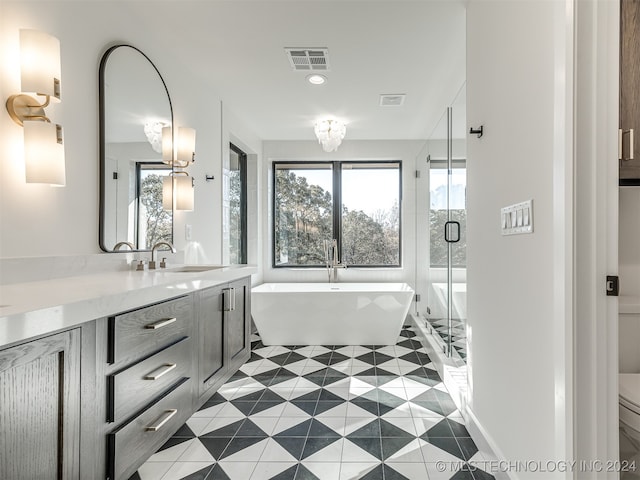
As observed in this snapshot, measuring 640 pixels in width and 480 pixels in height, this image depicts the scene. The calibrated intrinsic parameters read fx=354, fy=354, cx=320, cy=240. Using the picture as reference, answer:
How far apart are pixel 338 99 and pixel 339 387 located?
2.46 meters

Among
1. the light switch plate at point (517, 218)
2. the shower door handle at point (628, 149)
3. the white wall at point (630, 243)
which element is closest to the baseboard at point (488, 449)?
the white wall at point (630, 243)

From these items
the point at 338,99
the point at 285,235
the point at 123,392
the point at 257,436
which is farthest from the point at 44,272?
the point at 285,235

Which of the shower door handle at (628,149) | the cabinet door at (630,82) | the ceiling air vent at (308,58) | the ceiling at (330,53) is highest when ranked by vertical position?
the ceiling at (330,53)

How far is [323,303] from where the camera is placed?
3.49 m

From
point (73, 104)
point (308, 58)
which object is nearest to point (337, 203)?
point (308, 58)

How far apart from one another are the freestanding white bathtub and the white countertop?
1.78 metres

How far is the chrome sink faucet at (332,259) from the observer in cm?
451

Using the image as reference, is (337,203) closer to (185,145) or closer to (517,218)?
(185,145)

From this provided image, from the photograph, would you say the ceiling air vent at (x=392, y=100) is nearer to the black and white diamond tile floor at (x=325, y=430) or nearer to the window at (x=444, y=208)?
the window at (x=444, y=208)

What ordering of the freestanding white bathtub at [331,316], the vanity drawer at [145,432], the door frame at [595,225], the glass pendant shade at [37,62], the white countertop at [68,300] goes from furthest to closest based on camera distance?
the freestanding white bathtub at [331,316] < the glass pendant shade at [37,62] < the vanity drawer at [145,432] < the door frame at [595,225] < the white countertop at [68,300]

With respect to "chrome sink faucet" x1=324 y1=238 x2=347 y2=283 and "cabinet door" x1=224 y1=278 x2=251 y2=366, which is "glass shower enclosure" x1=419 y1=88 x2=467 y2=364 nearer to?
"chrome sink faucet" x1=324 y1=238 x2=347 y2=283

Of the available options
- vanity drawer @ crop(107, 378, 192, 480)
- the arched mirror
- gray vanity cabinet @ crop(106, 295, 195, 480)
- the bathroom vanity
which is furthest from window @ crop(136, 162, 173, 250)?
vanity drawer @ crop(107, 378, 192, 480)

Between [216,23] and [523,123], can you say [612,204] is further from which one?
[216,23]

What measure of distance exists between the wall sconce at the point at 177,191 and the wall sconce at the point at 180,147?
8 cm
